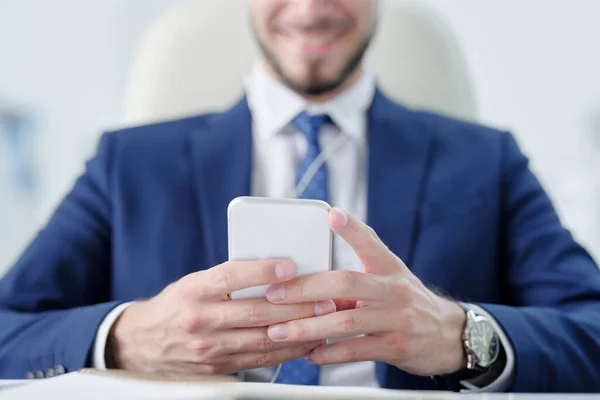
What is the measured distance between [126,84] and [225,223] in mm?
892

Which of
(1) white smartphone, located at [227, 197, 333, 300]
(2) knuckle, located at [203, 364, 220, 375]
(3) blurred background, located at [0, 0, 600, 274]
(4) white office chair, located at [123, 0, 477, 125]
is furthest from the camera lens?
(3) blurred background, located at [0, 0, 600, 274]

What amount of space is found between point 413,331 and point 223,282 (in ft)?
0.66

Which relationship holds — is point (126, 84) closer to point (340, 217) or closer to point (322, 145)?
point (322, 145)

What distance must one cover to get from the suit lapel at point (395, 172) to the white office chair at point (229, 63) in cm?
16

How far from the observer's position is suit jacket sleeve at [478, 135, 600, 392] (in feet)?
2.52

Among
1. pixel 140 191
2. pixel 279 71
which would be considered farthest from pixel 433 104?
pixel 140 191

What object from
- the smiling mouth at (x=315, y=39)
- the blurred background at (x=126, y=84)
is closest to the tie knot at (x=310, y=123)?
the smiling mouth at (x=315, y=39)

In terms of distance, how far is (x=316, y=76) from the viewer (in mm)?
1089

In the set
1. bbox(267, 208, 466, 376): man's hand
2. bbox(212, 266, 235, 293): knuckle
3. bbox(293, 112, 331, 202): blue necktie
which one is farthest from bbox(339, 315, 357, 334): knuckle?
bbox(293, 112, 331, 202): blue necktie

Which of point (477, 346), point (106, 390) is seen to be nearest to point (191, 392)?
point (106, 390)

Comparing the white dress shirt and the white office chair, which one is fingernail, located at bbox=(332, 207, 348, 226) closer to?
the white dress shirt

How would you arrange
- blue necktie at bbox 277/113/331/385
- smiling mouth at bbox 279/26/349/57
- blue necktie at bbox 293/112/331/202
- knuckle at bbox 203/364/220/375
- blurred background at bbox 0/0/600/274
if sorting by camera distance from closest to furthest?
knuckle at bbox 203/364/220/375
blue necktie at bbox 277/113/331/385
blue necktie at bbox 293/112/331/202
smiling mouth at bbox 279/26/349/57
blurred background at bbox 0/0/600/274

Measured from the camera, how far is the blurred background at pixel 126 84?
168 cm

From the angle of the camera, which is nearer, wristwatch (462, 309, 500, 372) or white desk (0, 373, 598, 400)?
white desk (0, 373, 598, 400)
